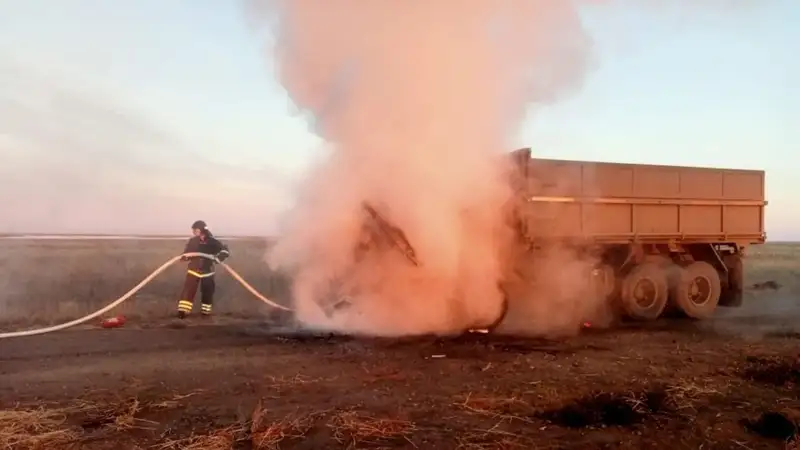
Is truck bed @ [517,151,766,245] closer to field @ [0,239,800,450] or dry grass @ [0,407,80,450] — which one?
field @ [0,239,800,450]

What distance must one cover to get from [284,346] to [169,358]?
1646 millimetres

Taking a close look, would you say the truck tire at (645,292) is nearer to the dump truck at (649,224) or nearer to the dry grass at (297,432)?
the dump truck at (649,224)

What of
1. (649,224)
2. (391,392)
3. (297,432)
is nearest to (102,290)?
(391,392)

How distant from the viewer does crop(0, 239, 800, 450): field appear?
5.64m

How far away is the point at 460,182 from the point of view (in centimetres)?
1049

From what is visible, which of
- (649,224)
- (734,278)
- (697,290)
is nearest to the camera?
(649,224)

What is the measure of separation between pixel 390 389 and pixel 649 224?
8.42 m

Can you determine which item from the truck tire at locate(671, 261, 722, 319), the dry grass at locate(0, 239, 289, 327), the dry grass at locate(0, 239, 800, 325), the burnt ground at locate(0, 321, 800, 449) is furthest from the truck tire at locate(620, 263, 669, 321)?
the dry grass at locate(0, 239, 289, 327)

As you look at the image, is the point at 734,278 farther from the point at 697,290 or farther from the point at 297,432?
the point at 297,432

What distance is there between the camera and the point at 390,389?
720 centimetres

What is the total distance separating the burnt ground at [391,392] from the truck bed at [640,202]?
271 centimetres

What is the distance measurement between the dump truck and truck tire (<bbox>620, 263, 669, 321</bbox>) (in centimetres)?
2

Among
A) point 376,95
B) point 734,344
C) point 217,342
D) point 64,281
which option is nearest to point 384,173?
point 376,95

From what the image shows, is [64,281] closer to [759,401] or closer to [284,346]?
[284,346]
